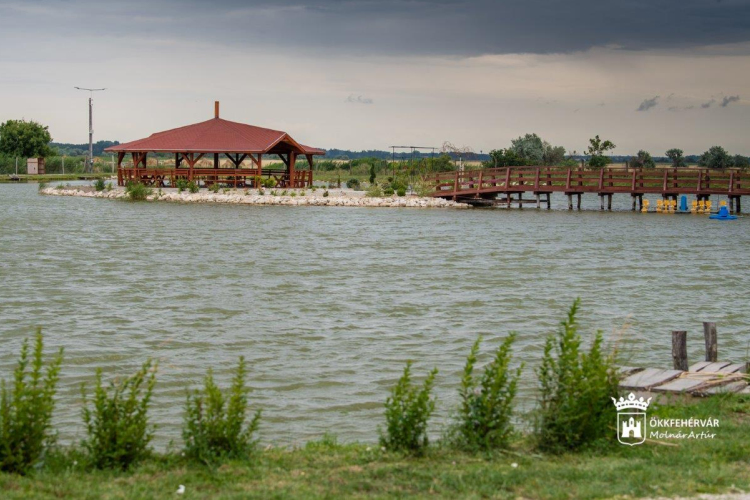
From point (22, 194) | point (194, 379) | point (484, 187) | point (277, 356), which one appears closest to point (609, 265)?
point (277, 356)

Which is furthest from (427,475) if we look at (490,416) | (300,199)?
(300,199)

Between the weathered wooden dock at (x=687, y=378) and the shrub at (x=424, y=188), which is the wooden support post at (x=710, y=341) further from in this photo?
the shrub at (x=424, y=188)

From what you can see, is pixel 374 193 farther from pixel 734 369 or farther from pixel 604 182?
pixel 734 369

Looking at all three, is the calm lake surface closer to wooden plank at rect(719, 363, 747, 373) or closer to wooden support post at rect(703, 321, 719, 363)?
wooden support post at rect(703, 321, 719, 363)

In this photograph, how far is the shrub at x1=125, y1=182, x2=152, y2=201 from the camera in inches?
1914

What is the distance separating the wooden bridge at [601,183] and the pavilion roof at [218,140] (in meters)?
8.83

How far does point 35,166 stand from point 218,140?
122 ft

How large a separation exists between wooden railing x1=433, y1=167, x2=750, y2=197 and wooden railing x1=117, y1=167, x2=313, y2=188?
8843mm

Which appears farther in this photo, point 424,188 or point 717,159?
point 717,159

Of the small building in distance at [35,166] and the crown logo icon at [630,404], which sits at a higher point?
the small building in distance at [35,166]

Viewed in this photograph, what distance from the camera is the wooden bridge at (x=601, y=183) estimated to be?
43531 millimetres

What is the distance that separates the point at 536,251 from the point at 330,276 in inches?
348

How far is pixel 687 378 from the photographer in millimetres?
8898

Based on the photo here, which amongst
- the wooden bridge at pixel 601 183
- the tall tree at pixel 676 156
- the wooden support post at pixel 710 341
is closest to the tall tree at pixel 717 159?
the tall tree at pixel 676 156
